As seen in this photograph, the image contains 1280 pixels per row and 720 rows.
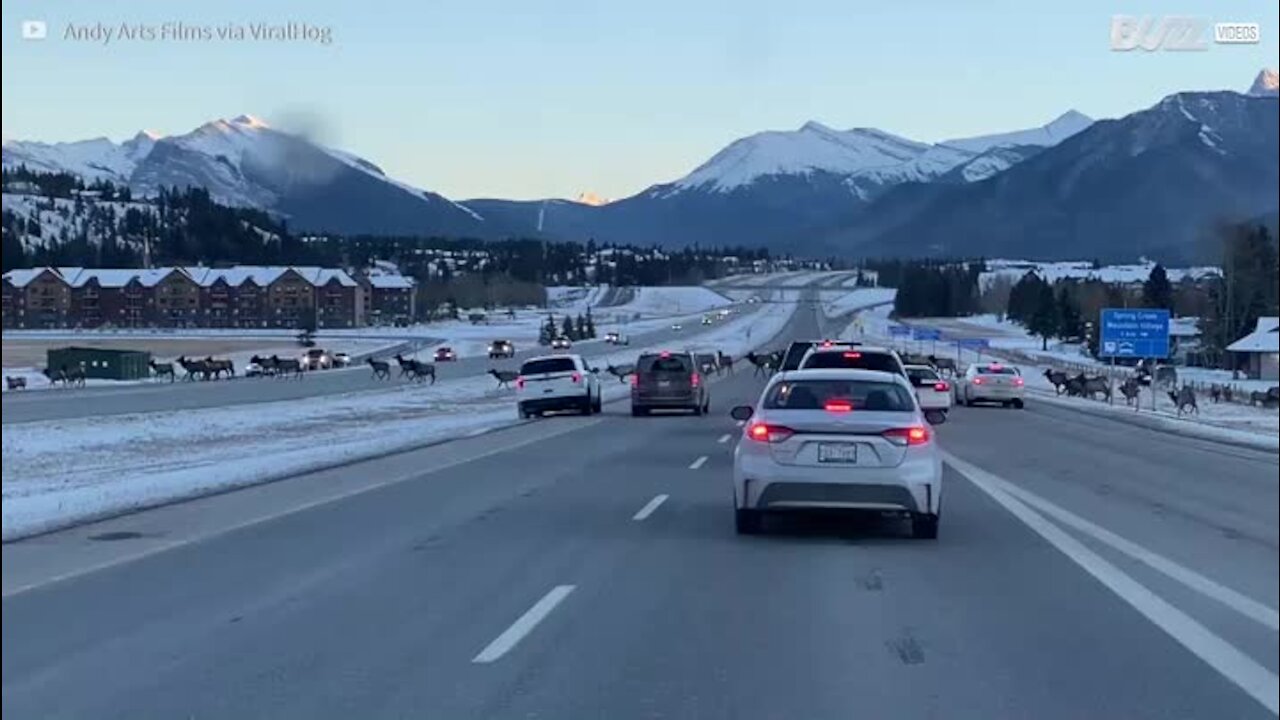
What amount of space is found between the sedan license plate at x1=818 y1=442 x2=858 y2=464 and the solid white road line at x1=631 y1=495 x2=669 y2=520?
128 inches

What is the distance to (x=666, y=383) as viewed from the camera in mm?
42031

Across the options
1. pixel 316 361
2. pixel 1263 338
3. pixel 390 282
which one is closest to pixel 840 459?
pixel 1263 338

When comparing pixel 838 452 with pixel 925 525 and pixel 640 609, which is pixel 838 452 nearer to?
pixel 925 525

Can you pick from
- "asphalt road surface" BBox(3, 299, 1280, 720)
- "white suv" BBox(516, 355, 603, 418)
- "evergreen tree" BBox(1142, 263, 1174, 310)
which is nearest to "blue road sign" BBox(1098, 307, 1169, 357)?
"evergreen tree" BBox(1142, 263, 1174, 310)

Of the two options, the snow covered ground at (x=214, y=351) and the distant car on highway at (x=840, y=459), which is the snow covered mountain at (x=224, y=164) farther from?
the snow covered ground at (x=214, y=351)

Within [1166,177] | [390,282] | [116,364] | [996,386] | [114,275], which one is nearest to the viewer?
[1166,177]

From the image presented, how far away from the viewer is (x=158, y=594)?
12047mm

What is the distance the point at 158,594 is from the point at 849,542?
251 inches

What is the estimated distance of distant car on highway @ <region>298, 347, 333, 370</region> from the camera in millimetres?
80000

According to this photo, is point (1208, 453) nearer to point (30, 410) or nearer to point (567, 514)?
point (567, 514)

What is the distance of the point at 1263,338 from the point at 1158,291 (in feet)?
17.1

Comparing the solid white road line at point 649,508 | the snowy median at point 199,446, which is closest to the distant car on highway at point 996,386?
the snowy median at point 199,446

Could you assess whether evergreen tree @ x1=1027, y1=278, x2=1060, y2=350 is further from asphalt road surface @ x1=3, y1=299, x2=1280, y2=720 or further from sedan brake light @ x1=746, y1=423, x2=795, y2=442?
sedan brake light @ x1=746, y1=423, x2=795, y2=442

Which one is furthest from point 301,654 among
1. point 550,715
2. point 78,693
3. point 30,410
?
point 30,410
